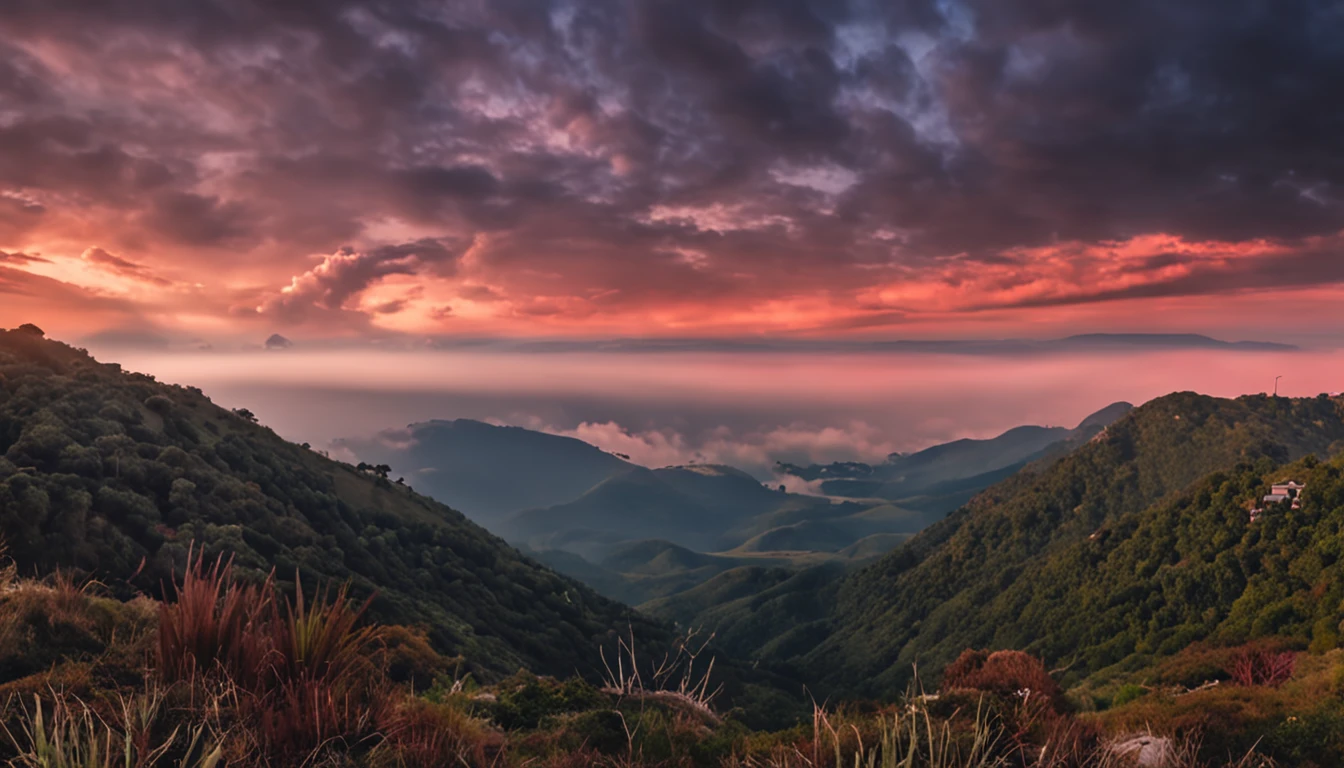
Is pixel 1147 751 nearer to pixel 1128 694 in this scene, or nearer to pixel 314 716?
pixel 314 716

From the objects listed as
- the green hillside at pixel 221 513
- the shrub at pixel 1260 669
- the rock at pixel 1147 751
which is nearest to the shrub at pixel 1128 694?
the shrub at pixel 1260 669

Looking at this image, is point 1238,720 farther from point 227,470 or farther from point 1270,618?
point 227,470

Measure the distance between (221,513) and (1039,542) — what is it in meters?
147

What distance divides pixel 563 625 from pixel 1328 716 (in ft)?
263

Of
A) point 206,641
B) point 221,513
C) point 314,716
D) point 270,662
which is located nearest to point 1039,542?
point 221,513

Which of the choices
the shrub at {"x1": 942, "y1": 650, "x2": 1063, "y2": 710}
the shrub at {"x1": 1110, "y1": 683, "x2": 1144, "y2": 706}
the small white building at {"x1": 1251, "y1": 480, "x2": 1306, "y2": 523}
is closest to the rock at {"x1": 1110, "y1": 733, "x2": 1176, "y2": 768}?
the shrub at {"x1": 942, "y1": 650, "x2": 1063, "y2": 710}

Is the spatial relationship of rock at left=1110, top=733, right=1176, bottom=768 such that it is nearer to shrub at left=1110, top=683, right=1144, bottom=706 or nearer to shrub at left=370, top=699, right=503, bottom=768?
shrub at left=370, top=699, right=503, bottom=768

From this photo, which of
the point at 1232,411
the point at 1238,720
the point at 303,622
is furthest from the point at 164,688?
the point at 1232,411

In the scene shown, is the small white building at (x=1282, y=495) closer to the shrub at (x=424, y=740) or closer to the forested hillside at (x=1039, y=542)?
the forested hillside at (x=1039, y=542)

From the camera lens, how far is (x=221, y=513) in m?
52.5

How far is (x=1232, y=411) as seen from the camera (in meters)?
157

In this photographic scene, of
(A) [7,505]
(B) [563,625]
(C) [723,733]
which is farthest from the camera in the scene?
(B) [563,625]

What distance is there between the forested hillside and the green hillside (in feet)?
225

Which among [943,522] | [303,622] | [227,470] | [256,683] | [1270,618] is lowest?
[943,522]
